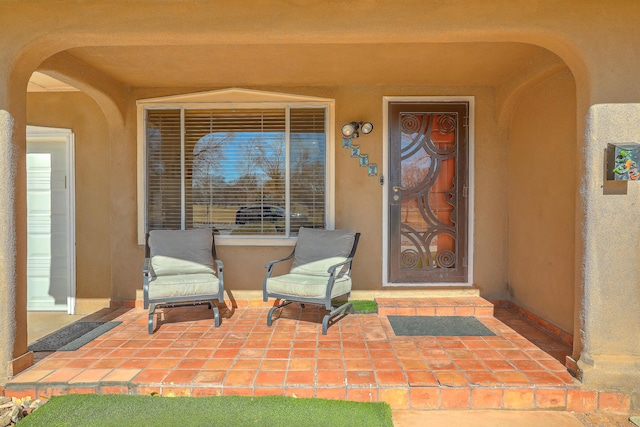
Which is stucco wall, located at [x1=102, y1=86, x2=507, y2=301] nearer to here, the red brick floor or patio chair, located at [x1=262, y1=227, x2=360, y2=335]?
patio chair, located at [x1=262, y1=227, x2=360, y2=335]

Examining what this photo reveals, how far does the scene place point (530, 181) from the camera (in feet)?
13.6

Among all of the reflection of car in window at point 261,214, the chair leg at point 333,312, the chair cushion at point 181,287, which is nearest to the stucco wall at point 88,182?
the chair cushion at point 181,287

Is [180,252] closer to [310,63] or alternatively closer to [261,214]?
[261,214]

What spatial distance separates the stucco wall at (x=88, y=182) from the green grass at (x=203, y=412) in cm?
251

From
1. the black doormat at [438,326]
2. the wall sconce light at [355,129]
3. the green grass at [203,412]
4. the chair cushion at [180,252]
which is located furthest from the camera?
the wall sconce light at [355,129]

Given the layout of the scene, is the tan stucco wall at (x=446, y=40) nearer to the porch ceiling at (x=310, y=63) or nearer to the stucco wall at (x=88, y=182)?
the porch ceiling at (x=310, y=63)

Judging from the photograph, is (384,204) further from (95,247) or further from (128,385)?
(95,247)

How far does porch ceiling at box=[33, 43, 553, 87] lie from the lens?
3.55 meters

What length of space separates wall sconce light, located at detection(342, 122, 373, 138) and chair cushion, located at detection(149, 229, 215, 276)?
2.06 metres

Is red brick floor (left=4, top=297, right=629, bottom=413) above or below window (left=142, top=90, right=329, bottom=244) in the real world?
below

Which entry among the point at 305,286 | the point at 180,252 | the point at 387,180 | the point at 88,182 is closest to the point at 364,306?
the point at 305,286

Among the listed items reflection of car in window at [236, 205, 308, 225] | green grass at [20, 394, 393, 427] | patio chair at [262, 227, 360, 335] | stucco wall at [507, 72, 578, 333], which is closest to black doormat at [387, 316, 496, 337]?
patio chair at [262, 227, 360, 335]

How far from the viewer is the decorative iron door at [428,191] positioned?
464 centimetres

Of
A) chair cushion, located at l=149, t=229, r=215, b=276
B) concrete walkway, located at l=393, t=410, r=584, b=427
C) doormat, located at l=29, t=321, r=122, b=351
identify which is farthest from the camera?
chair cushion, located at l=149, t=229, r=215, b=276
